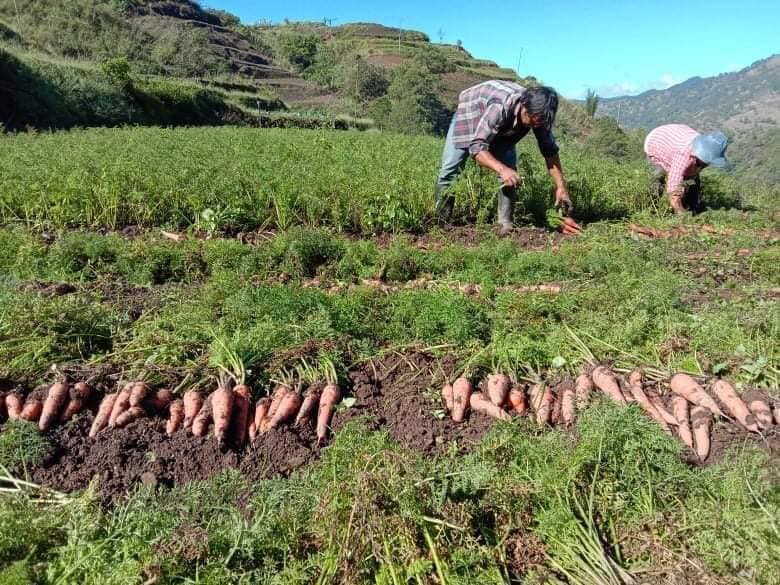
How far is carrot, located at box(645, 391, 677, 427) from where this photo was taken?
9.89 feet

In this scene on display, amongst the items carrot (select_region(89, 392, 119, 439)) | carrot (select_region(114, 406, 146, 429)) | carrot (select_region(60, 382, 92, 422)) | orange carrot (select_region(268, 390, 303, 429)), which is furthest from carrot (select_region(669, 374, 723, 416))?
carrot (select_region(60, 382, 92, 422))

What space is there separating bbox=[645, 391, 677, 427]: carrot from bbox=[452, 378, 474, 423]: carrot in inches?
42.1

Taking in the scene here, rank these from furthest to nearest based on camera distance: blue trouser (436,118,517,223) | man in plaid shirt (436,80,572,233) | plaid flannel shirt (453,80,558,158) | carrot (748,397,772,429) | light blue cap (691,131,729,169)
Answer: light blue cap (691,131,729,169) < blue trouser (436,118,517,223) < plaid flannel shirt (453,80,558,158) < man in plaid shirt (436,80,572,233) < carrot (748,397,772,429)

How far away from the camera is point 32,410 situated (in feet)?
10.1

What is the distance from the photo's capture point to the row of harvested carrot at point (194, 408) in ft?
10.0

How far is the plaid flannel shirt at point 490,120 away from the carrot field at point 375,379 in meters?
0.84

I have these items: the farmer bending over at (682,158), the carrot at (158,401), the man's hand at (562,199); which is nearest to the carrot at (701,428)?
the carrot at (158,401)

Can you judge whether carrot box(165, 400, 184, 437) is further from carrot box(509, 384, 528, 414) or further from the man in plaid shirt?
the man in plaid shirt

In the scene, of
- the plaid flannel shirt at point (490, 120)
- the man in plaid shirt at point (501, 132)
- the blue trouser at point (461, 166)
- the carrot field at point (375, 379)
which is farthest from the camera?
the blue trouser at point (461, 166)

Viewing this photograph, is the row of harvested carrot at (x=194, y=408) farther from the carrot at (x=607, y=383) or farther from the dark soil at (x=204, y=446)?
the carrot at (x=607, y=383)

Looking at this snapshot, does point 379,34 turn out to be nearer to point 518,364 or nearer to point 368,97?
point 368,97

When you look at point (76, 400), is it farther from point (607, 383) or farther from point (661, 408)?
point (661, 408)

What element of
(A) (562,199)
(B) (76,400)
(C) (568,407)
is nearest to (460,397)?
(C) (568,407)

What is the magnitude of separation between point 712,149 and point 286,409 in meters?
5.91
